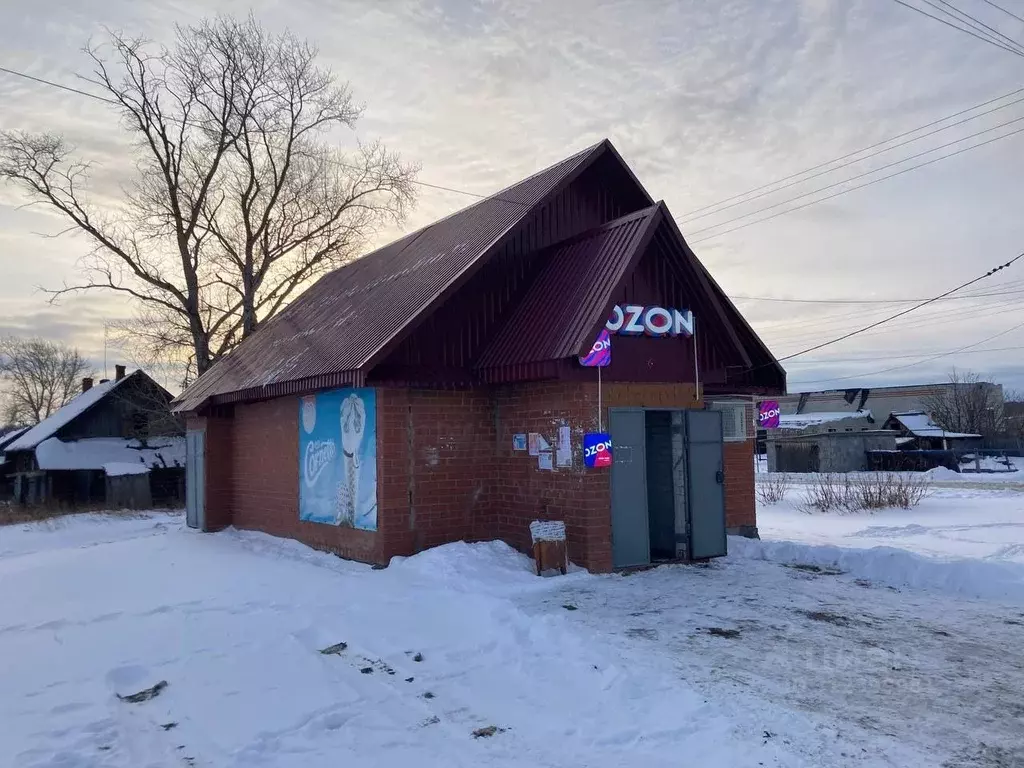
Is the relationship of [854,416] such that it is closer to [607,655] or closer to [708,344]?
[708,344]

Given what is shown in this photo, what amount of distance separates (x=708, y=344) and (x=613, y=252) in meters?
2.26

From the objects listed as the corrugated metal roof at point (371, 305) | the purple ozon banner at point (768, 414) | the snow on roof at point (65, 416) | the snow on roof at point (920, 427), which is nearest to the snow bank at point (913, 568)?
the purple ozon banner at point (768, 414)

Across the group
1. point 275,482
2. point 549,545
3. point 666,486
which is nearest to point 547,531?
point 549,545

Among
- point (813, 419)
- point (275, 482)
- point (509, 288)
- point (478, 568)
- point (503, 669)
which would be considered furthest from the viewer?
point (813, 419)

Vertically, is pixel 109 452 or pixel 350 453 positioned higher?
pixel 350 453

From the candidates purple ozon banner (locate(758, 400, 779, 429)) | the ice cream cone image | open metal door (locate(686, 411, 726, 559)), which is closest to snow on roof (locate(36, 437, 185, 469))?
the ice cream cone image

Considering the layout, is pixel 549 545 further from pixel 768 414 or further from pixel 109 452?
pixel 109 452

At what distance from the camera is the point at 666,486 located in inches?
498

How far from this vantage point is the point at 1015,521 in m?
16.3

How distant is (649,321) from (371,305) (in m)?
5.17

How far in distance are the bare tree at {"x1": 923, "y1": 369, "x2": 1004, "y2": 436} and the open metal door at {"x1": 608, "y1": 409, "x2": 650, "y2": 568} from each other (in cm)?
4691

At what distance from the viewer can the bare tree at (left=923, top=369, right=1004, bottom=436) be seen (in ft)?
174

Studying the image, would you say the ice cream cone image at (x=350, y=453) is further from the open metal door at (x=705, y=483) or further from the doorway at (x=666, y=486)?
the open metal door at (x=705, y=483)

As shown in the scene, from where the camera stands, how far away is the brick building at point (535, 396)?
10570mm
